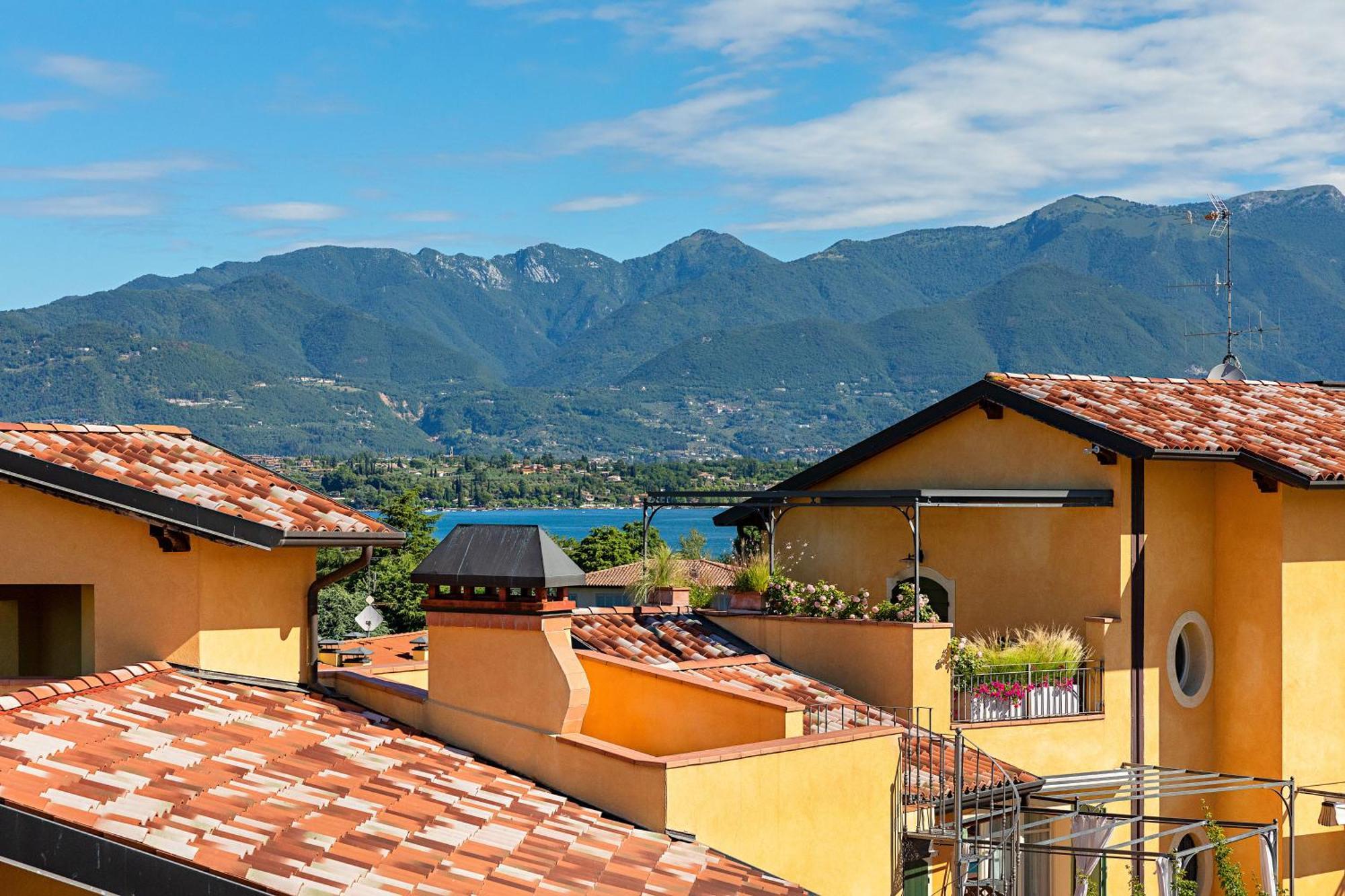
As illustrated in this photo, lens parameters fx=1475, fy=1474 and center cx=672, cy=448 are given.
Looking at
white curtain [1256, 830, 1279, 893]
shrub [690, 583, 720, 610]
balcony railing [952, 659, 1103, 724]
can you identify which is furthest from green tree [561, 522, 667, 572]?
white curtain [1256, 830, 1279, 893]

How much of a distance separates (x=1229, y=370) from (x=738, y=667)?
1137 centimetres

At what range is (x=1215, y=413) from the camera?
1945cm

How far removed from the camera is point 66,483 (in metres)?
10.8

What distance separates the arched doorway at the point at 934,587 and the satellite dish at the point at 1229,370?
6932 millimetres

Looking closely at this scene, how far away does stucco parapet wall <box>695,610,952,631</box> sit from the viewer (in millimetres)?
16584

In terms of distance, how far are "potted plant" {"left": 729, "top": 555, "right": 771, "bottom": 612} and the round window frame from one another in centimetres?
509

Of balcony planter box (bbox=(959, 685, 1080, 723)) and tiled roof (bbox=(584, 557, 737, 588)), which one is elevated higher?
tiled roof (bbox=(584, 557, 737, 588))

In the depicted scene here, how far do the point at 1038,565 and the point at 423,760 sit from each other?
34.2 ft

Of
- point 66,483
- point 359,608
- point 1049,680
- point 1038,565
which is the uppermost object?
point 66,483

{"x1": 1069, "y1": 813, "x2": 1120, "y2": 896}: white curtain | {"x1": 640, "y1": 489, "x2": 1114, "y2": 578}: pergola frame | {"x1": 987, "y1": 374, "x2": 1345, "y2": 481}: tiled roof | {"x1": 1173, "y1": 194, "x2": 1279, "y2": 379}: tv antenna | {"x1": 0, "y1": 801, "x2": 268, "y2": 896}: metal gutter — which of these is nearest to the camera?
{"x1": 0, "y1": 801, "x2": 268, "y2": 896}: metal gutter

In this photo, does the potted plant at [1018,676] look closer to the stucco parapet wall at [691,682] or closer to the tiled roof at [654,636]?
the tiled roof at [654,636]

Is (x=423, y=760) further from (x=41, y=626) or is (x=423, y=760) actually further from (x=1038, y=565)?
(x=1038, y=565)

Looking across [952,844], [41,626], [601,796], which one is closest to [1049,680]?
[952,844]

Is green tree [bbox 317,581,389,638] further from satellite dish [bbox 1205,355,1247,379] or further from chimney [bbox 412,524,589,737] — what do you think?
chimney [bbox 412,524,589,737]
